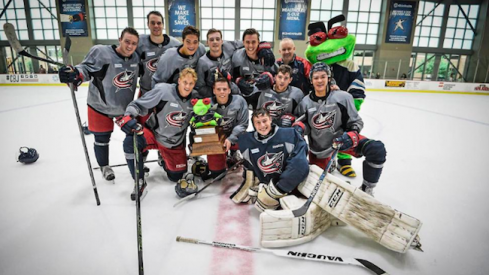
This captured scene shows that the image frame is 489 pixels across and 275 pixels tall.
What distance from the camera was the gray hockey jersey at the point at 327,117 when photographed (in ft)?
7.72

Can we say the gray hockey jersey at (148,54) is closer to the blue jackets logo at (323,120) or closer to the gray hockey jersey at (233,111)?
the gray hockey jersey at (233,111)

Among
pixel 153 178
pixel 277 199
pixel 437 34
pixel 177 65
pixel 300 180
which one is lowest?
pixel 153 178

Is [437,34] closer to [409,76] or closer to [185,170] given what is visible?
[409,76]

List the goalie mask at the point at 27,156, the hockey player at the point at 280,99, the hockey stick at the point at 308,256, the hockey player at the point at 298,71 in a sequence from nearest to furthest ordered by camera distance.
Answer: the hockey stick at the point at 308,256 → the hockey player at the point at 280,99 → the hockey player at the point at 298,71 → the goalie mask at the point at 27,156

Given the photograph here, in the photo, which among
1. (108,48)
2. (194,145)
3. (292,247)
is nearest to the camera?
(292,247)

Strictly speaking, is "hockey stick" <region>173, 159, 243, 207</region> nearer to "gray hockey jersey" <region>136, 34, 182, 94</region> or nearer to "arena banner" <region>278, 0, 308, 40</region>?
"gray hockey jersey" <region>136, 34, 182, 94</region>

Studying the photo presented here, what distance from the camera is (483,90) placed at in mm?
11188

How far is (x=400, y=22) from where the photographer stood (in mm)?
15883

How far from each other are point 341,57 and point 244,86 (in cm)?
101

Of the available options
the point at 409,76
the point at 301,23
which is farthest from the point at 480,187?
the point at 409,76

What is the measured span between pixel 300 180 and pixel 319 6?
55.1ft

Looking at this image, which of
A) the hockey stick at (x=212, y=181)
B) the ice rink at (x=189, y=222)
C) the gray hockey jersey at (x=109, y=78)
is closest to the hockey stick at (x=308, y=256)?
the ice rink at (x=189, y=222)

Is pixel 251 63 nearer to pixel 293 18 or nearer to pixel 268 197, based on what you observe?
pixel 268 197

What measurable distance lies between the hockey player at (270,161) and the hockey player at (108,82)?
133 cm
